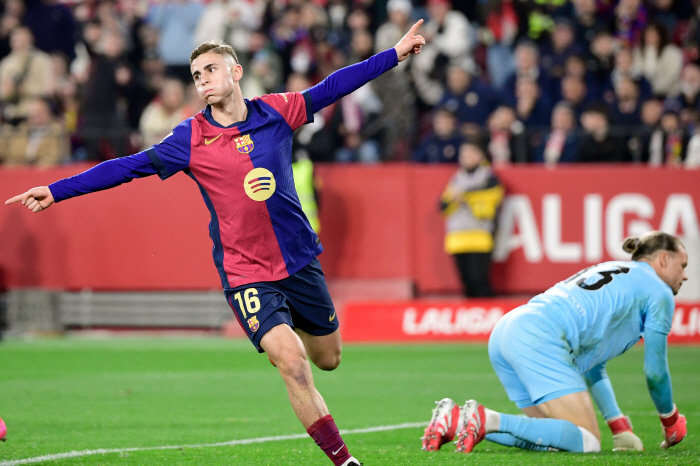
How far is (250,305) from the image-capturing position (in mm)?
5543

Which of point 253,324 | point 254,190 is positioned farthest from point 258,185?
point 253,324

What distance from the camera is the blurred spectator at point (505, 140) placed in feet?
48.8

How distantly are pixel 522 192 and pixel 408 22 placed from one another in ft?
10.9

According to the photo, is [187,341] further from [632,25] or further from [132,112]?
[632,25]

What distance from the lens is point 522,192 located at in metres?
15.1

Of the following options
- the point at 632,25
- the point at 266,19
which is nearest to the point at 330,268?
the point at 266,19

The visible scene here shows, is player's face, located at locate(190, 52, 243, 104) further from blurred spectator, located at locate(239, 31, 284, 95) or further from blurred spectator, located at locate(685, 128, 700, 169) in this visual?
blurred spectator, located at locate(685, 128, 700, 169)

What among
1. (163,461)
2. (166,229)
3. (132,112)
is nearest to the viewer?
(163,461)

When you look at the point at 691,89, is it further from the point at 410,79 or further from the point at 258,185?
the point at 258,185

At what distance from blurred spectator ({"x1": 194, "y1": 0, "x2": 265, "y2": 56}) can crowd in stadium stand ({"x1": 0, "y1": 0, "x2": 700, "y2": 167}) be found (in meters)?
0.03

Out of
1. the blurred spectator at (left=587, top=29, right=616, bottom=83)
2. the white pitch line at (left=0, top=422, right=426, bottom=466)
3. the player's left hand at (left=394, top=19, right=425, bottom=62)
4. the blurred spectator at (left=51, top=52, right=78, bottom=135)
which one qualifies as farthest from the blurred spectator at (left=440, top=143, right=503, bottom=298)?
the player's left hand at (left=394, top=19, right=425, bottom=62)

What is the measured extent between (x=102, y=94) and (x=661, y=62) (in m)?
8.61

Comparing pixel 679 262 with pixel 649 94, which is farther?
pixel 649 94

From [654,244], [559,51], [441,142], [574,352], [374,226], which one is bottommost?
[574,352]
